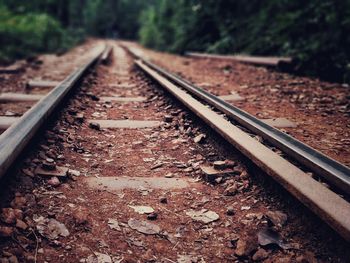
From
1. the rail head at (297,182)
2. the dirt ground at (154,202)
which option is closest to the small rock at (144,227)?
the dirt ground at (154,202)

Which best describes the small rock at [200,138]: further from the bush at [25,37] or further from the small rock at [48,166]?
the bush at [25,37]

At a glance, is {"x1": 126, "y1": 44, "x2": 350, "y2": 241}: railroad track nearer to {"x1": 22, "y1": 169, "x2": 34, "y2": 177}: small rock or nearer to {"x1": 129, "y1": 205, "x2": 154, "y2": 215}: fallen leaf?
{"x1": 129, "y1": 205, "x2": 154, "y2": 215}: fallen leaf

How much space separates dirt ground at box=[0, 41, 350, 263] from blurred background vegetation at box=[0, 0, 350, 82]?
4771mm

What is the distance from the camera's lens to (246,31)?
46.0 ft

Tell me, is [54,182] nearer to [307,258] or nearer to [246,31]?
[307,258]

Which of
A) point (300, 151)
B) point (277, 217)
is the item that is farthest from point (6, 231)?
point (300, 151)

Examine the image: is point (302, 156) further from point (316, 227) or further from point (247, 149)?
point (316, 227)

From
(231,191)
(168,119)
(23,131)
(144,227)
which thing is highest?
(23,131)

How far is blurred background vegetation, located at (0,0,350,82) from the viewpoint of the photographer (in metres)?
8.27

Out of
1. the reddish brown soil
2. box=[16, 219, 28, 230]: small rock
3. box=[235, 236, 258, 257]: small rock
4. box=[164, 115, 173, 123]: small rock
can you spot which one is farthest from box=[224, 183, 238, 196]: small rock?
box=[164, 115, 173, 123]: small rock

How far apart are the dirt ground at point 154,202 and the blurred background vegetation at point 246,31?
477 centimetres

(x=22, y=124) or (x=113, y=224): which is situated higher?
(x=22, y=124)

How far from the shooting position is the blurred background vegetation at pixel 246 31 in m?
8.27

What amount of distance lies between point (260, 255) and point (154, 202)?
82 cm
